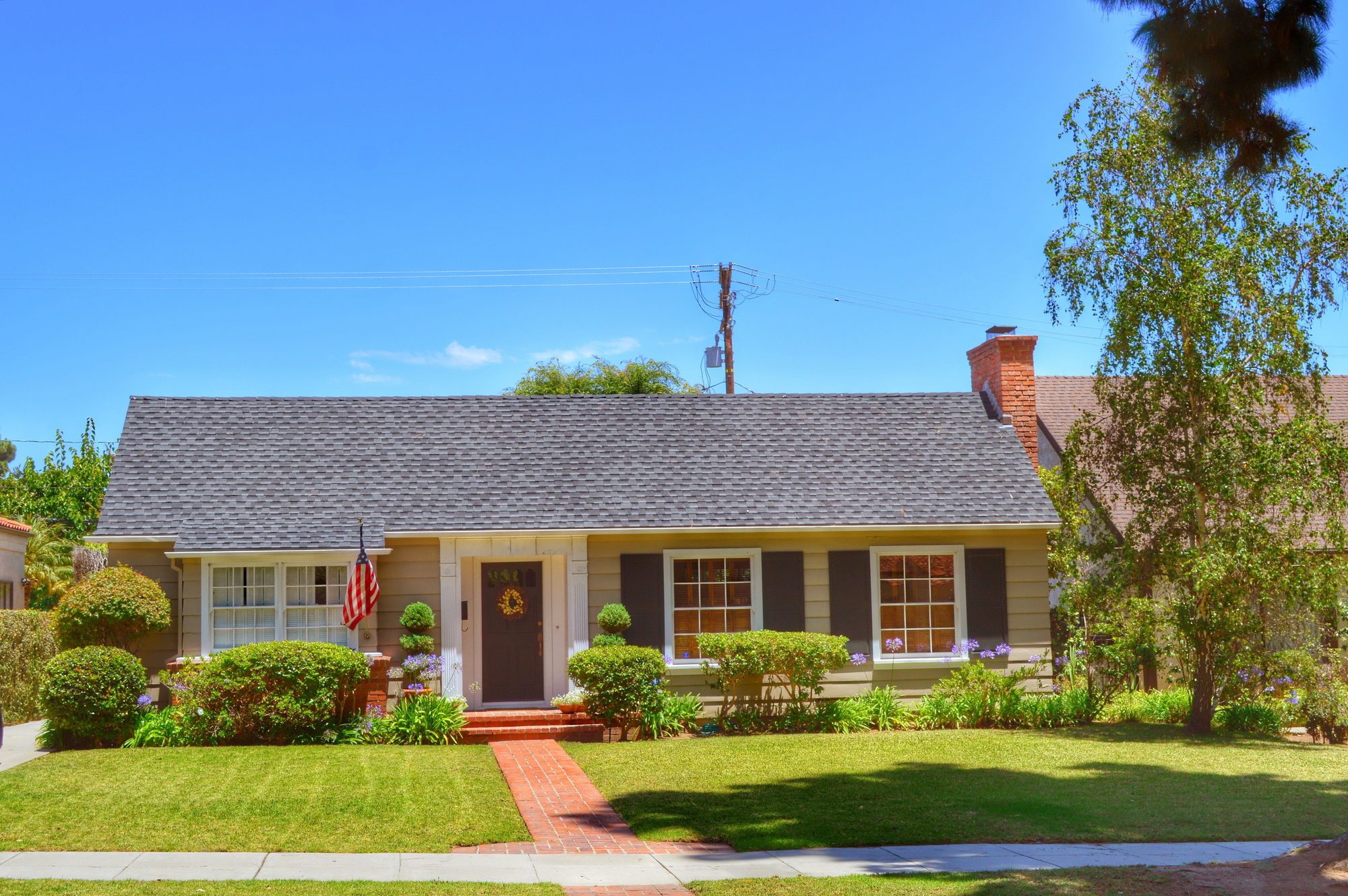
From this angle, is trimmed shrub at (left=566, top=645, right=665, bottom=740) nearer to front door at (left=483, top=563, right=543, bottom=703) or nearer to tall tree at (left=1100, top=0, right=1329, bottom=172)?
front door at (left=483, top=563, right=543, bottom=703)

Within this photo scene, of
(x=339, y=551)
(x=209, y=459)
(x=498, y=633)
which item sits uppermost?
(x=209, y=459)

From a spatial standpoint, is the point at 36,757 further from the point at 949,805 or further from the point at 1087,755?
the point at 1087,755

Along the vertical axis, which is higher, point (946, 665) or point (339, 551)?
point (339, 551)

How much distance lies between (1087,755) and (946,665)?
3317 millimetres

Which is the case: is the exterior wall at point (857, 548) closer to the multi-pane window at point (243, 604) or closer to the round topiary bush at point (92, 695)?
the multi-pane window at point (243, 604)

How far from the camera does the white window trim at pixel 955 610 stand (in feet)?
53.6

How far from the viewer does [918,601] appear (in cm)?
1658

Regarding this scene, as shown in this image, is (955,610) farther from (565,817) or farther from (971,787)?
Answer: (565,817)

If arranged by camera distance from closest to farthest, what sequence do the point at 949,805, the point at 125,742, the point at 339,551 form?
the point at 949,805 → the point at 125,742 → the point at 339,551

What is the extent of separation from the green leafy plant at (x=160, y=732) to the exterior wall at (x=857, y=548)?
5068mm

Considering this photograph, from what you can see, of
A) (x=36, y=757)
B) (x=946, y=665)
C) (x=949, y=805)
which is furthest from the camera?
(x=946, y=665)

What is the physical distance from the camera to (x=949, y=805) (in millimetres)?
10367

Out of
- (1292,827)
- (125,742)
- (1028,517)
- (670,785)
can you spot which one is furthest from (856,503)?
(125,742)

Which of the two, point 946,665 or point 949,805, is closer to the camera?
point 949,805
